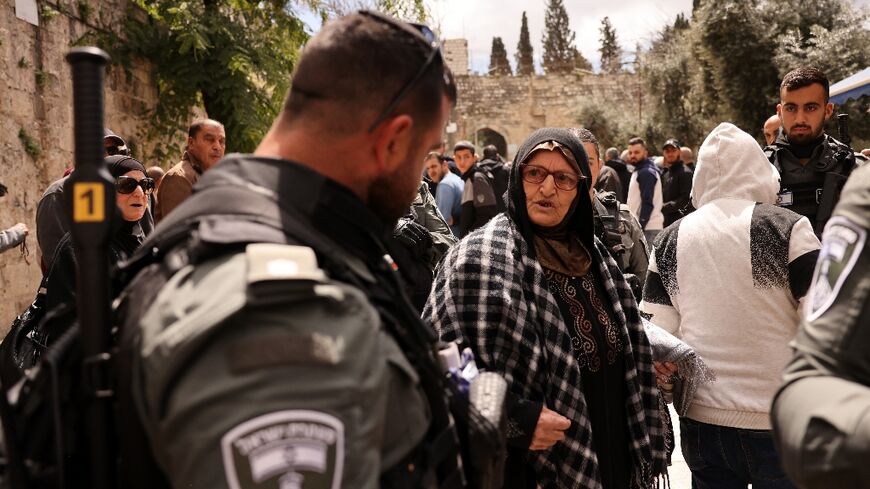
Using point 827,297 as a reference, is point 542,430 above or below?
below

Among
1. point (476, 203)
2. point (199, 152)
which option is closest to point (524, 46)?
point (476, 203)

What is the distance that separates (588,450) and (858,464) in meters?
1.35

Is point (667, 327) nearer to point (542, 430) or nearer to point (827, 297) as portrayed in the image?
point (542, 430)

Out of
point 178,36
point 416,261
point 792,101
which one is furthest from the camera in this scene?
point 178,36

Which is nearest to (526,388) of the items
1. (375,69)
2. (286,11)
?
(375,69)

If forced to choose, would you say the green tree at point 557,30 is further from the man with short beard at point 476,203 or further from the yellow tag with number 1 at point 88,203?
the yellow tag with number 1 at point 88,203

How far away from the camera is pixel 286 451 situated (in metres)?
0.97

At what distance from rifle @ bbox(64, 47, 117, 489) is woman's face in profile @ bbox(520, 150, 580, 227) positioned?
1.70 meters

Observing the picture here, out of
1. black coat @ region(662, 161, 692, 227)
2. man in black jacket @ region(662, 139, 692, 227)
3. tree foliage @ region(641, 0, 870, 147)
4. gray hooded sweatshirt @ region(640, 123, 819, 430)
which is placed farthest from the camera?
tree foliage @ region(641, 0, 870, 147)

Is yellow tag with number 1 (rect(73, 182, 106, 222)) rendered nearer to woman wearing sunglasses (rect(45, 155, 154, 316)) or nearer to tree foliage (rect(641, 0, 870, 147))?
woman wearing sunglasses (rect(45, 155, 154, 316))

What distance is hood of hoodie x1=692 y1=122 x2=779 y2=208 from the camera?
9.30 ft

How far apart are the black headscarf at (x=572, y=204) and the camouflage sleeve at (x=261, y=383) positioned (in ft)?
5.63

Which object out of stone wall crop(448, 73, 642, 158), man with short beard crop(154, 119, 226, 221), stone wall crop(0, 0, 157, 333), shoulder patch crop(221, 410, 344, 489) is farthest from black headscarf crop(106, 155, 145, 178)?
stone wall crop(448, 73, 642, 158)

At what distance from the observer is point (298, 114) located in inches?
51.1
